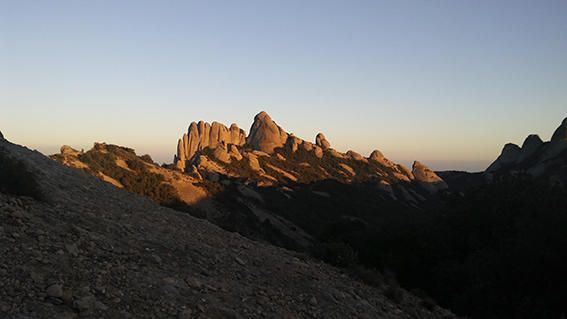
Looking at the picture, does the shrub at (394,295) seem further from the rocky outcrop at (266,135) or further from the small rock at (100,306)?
the rocky outcrop at (266,135)

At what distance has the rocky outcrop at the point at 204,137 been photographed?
13325cm

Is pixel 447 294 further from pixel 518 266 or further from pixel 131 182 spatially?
pixel 131 182

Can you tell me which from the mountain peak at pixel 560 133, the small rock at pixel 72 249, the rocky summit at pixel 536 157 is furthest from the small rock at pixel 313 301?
the mountain peak at pixel 560 133

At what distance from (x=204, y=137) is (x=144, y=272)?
129726 millimetres

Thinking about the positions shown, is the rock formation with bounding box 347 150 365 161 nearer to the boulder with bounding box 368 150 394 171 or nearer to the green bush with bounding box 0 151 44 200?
the boulder with bounding box 368 150 394 171

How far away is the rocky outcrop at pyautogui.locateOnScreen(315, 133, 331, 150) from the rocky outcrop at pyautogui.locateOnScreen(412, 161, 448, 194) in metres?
30.2

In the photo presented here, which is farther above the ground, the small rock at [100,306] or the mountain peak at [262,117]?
the mountain peak at [262,117]

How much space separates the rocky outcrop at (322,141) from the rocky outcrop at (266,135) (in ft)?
39.8

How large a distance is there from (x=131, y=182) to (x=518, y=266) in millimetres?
33942

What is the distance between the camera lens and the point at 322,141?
14050 cm

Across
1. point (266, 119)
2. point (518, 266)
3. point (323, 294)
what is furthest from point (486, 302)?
point (266, 119)

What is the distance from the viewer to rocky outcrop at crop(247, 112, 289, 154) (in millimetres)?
127688

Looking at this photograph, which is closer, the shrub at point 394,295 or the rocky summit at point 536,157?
the shrub at point 394,295

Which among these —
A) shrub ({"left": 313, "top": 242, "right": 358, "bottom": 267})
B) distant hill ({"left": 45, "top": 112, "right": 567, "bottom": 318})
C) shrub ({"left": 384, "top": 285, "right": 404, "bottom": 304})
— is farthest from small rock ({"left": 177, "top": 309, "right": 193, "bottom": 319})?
shrub ({"left": 313, "top": 242, "right": 358, "bottom": 267})
